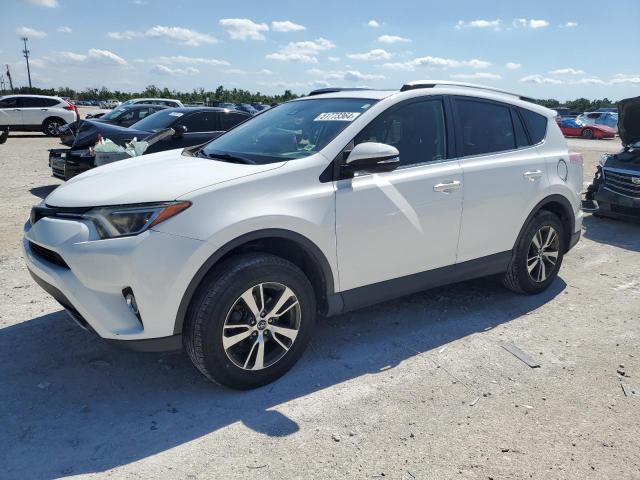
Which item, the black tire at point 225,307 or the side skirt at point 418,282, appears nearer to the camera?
the black tire at point 225,307

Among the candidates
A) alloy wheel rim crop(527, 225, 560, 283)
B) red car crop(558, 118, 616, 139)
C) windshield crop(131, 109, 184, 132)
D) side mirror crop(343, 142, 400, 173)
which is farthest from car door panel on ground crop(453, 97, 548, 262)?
red car crop(558, 118, 616, 139)

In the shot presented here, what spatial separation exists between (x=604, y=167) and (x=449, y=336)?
19.4ft

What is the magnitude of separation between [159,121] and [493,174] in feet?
22.8

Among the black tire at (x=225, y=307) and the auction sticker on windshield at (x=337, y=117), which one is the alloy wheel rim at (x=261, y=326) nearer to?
the black tire at (x=225, y=307)

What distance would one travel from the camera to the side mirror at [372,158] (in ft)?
10.5

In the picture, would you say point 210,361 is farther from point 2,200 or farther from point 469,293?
point 2,200

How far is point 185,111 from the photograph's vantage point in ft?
30.6

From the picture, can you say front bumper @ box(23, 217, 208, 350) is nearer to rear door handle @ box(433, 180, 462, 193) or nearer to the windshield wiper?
the windshield wiper

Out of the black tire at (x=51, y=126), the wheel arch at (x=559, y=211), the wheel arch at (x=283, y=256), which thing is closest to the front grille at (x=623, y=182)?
the wheel arch at (x=559, y=211)

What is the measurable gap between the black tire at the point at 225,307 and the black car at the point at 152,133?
533 centimetres

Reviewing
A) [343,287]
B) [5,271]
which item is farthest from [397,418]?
[5,271]

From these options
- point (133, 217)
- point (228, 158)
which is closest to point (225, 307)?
point (133, 217)

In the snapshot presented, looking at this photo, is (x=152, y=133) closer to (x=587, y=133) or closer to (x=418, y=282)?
(x=418, y=282)

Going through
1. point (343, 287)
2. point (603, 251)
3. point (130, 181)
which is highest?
point (130, 181)
